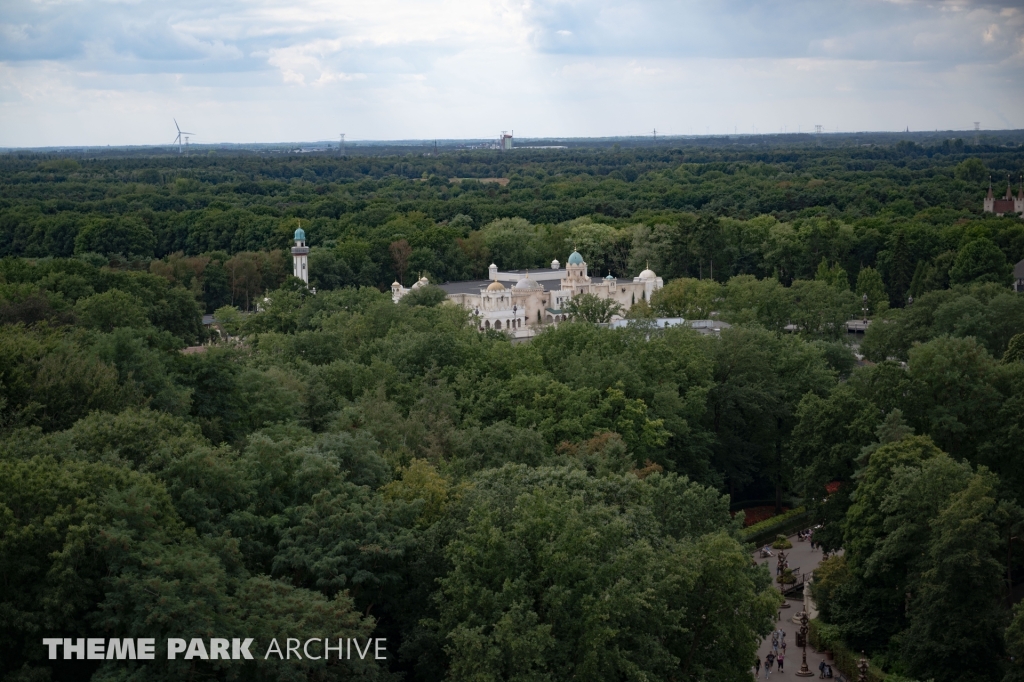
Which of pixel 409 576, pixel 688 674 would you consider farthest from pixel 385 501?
pixel 688 674

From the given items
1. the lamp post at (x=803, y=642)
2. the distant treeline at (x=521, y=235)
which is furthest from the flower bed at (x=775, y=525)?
the distant treeline at (x=521, y=235)

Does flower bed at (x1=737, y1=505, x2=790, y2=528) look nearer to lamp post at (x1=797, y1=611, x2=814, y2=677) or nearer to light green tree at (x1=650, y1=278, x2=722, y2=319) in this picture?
lamp post at (x1=797, y1=611, x2=814, y2=677)

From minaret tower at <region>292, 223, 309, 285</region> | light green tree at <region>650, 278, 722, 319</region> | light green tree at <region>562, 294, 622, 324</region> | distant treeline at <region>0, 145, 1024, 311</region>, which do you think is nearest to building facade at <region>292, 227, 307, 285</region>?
minaret tower at <region>292, 223, 309, 285</region>

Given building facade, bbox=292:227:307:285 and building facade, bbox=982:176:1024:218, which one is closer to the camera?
building facade, bbox=292:227:307:285

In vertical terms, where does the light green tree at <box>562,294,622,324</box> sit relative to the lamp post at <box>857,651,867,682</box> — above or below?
above

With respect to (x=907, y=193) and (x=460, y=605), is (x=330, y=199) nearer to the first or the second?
(x=907, y=193)

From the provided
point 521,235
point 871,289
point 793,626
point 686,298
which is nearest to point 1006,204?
point 871,289

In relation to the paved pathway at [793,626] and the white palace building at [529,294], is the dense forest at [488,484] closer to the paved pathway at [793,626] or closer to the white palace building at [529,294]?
the paved pathway at [793,626]

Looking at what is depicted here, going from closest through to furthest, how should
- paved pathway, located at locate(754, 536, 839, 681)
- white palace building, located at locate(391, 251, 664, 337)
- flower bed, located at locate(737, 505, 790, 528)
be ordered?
paved pathway, located at locate(754, 536, 839, 681)
flower bed, located at locate(737, 505, 790, 528)
white palace building, located at locate(391, 251, 664, 337)
